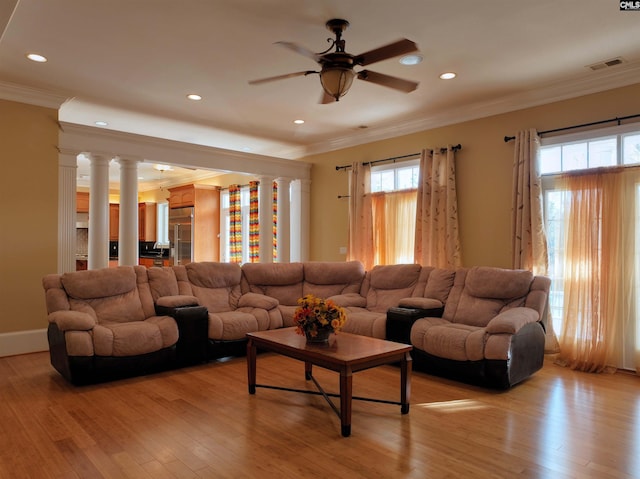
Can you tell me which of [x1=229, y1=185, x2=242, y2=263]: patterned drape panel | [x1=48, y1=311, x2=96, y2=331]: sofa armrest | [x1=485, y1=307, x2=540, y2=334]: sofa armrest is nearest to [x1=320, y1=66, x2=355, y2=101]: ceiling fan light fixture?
[x1=485, y1=307, x2=540, y2=334]: sofa armrest

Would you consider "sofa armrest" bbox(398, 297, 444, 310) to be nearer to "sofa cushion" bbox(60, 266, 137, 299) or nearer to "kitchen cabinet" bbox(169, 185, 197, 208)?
"sofa cushion" bbox(60, 266, 137, 299)

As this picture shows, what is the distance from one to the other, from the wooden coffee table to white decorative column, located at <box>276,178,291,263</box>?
11.8ft

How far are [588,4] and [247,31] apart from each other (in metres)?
2.47

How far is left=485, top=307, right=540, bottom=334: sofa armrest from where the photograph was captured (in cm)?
365

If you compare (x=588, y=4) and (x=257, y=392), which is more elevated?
(x=588, y=4)

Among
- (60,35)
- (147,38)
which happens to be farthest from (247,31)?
(60,35)

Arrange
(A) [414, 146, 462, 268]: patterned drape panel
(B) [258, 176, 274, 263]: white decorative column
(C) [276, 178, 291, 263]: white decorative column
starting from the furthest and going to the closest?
(C) [276, 178, 291, 263]: white decorative column, (B) [258, 176, 274, 263]: white decorative column, (A) [414, 146, 462, 268]: patterned drape panel

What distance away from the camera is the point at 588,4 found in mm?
3098

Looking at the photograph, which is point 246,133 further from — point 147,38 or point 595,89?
point 595,89

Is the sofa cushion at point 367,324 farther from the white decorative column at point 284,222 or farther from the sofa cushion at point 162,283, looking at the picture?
the white decorative column at point 284,222

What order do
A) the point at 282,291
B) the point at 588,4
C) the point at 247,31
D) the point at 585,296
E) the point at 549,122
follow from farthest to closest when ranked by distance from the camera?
the point at 282,291 < the point at 549,122 < the point at 585,296 < the point at 247,31 < the point at 588,4

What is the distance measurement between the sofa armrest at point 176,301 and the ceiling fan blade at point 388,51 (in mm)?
2904

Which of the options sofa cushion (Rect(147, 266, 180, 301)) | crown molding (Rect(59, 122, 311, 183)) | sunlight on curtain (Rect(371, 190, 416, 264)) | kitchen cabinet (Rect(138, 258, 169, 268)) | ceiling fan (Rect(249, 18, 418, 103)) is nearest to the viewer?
ceiling fan (Rect(249, 18, 418, 103))

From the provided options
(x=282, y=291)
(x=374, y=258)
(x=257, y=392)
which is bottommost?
(x=257, y=392)
